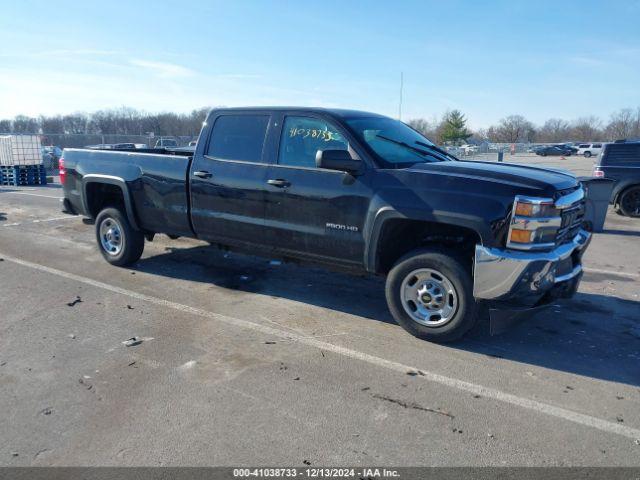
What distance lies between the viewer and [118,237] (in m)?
6.64

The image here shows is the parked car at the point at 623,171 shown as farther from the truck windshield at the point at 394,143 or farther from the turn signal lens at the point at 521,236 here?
the turn signal lens at the point at 521,236

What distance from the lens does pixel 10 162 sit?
65.6ft

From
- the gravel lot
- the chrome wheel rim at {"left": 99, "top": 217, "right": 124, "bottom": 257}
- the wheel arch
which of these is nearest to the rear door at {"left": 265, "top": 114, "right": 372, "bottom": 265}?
the wheel arch

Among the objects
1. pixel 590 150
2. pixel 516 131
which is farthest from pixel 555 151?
pixel 516 131

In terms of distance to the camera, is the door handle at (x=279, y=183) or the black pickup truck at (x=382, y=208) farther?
the door handle at (x=279, y=183)

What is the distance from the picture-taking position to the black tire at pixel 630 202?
38.1 feet

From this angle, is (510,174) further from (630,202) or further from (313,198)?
(630,202)

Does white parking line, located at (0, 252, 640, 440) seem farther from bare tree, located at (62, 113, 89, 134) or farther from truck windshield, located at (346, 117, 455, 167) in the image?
bare tree, located at (62, 113, 89, 134)

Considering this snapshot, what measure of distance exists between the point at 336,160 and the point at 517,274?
1752 millimetres

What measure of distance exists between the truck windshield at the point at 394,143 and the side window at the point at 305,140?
0.69 ft

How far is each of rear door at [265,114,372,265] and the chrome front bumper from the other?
3.70 ft

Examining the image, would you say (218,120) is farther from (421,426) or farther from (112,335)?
(421,426)

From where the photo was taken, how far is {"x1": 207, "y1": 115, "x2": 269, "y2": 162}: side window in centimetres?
520

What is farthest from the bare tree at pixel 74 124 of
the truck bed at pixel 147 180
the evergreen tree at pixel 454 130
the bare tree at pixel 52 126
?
the truck bed at pixel 147 180
